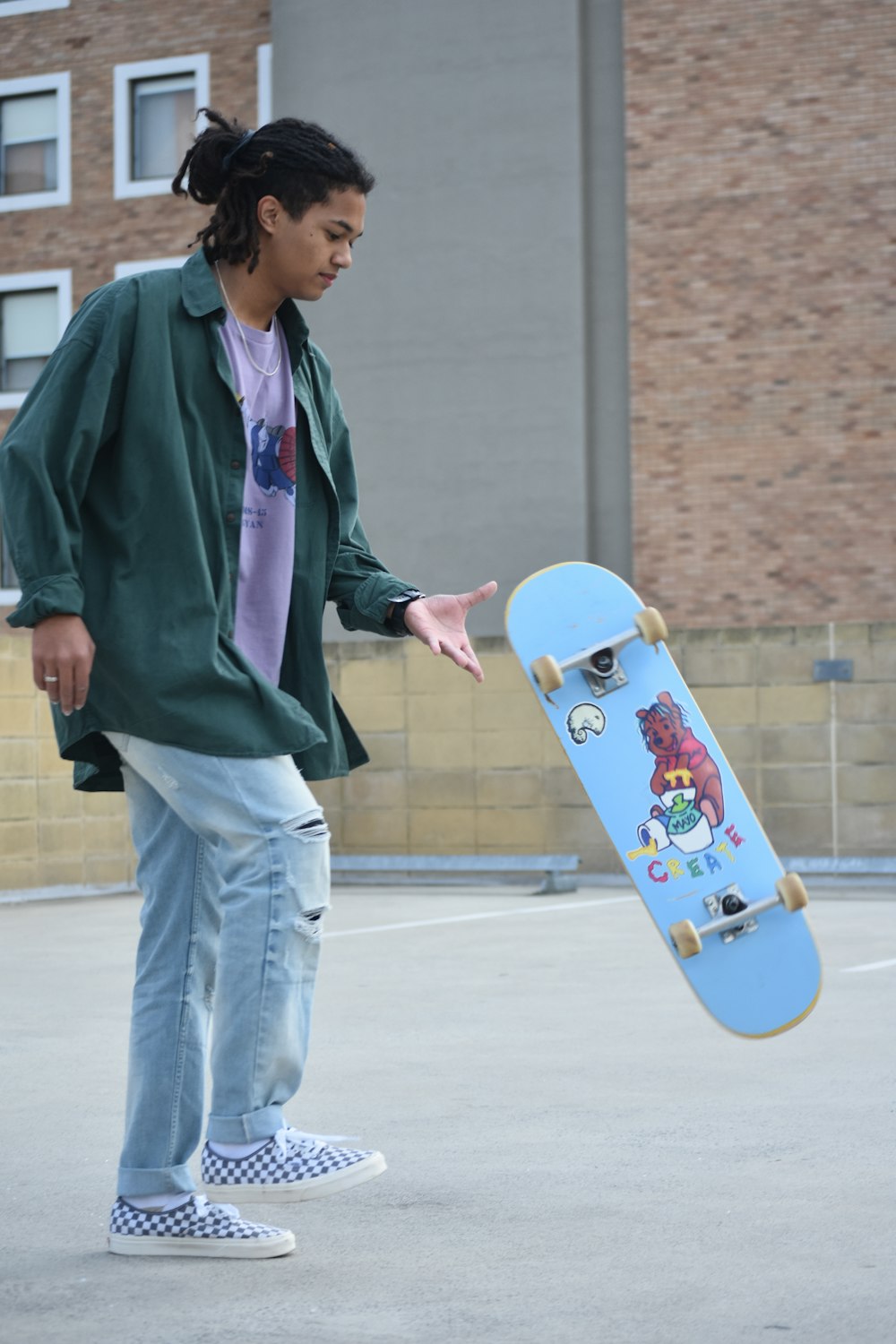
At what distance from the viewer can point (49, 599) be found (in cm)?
303

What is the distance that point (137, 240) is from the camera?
22.2 meters

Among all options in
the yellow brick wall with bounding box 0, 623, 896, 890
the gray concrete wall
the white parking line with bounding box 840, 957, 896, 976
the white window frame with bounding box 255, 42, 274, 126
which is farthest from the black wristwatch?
the white window frame with bounding box 255, 42, 274, 126

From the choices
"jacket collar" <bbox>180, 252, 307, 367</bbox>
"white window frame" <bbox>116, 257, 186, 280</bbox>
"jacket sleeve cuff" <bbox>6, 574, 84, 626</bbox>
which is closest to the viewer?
"jacket sleeve cuff" <bbox>6, 574, 84, 626</bbox>

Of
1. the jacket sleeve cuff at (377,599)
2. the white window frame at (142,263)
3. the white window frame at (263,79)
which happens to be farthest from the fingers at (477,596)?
the white window frame at (142,263)

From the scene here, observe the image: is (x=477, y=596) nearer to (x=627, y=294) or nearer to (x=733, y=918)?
(x=733, y=918)

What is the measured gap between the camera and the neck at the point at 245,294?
11.0 ft

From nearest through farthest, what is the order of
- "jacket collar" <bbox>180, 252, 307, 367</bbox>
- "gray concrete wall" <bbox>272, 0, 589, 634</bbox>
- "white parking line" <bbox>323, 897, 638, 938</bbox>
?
"jacket collar" <bbox>180, 252, 307, 367</bbox>
"white parking line" <bbox>323, 897, 638, 938</bbox>
"gray concrete wall" <bbox>272, 0, 589, 634</bbox>

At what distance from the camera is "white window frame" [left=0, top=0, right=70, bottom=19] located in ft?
74.6

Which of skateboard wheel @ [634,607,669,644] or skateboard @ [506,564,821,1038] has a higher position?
skateboard wheel @ [634,607,669,644]

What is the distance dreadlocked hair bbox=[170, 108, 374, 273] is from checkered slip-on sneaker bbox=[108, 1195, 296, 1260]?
1.66 meters

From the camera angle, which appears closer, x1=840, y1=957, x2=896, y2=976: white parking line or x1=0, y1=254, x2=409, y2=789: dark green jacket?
x1=0, y1=254, x2=409, y2=789: dark green jacket

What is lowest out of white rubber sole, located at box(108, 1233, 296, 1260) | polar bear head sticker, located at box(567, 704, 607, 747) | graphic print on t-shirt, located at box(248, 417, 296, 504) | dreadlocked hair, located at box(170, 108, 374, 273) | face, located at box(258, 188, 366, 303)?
white rubber sole, located at box(108, 1233, 296, 1260)

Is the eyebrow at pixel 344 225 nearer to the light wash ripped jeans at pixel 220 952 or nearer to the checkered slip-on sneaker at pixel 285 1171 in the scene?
the light wash ripped jeans at pixel 220 952

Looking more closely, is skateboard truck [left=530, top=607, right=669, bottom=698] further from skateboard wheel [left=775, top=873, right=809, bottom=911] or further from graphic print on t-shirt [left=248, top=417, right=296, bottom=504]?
graphic print on t-shirt [left=248, top=417, right=296, bottom=504]
